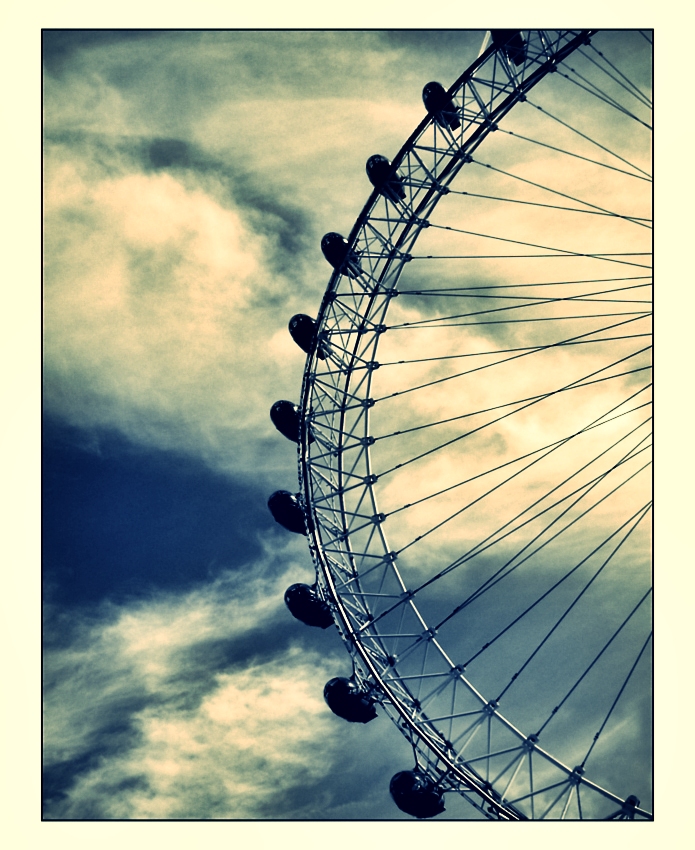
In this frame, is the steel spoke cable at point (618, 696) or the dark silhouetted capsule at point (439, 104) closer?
the steel spoke cable at point (618, 696)

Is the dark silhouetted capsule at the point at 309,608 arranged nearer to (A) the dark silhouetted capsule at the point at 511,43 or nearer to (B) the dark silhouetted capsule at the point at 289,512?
(B) the dark silhouetted capsule at the point at 289,512

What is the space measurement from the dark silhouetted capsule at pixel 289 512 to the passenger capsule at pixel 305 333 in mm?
2661

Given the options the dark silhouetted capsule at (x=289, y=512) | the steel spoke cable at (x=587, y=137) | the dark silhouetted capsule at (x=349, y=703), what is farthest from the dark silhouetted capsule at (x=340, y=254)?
the dark silhouetted capsule at (x=349, y=703)

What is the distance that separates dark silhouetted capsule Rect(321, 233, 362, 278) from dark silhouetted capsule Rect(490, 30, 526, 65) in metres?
4.05

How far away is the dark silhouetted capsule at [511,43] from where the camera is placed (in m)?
13.0

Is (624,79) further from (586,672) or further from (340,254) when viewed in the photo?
(586,672)

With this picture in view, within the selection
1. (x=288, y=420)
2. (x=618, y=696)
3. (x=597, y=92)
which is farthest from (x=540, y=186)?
(x=618, y=696)

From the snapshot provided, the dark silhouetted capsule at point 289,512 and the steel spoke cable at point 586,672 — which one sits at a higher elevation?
the dark silhouetted capsule at point 289,512

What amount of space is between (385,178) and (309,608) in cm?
753

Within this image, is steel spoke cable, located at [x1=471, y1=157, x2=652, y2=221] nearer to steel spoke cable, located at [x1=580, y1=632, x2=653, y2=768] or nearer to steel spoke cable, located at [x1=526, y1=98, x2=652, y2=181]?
steel spoke cable, located at [x1=526, y1=98, x2=652, y2=181]

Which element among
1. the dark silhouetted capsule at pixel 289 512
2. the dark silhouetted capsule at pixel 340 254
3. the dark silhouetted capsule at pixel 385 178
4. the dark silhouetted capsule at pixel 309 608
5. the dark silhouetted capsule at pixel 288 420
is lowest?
the dark silhouetted capsule at pixel 309 608

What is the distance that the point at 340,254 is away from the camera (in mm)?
15664
